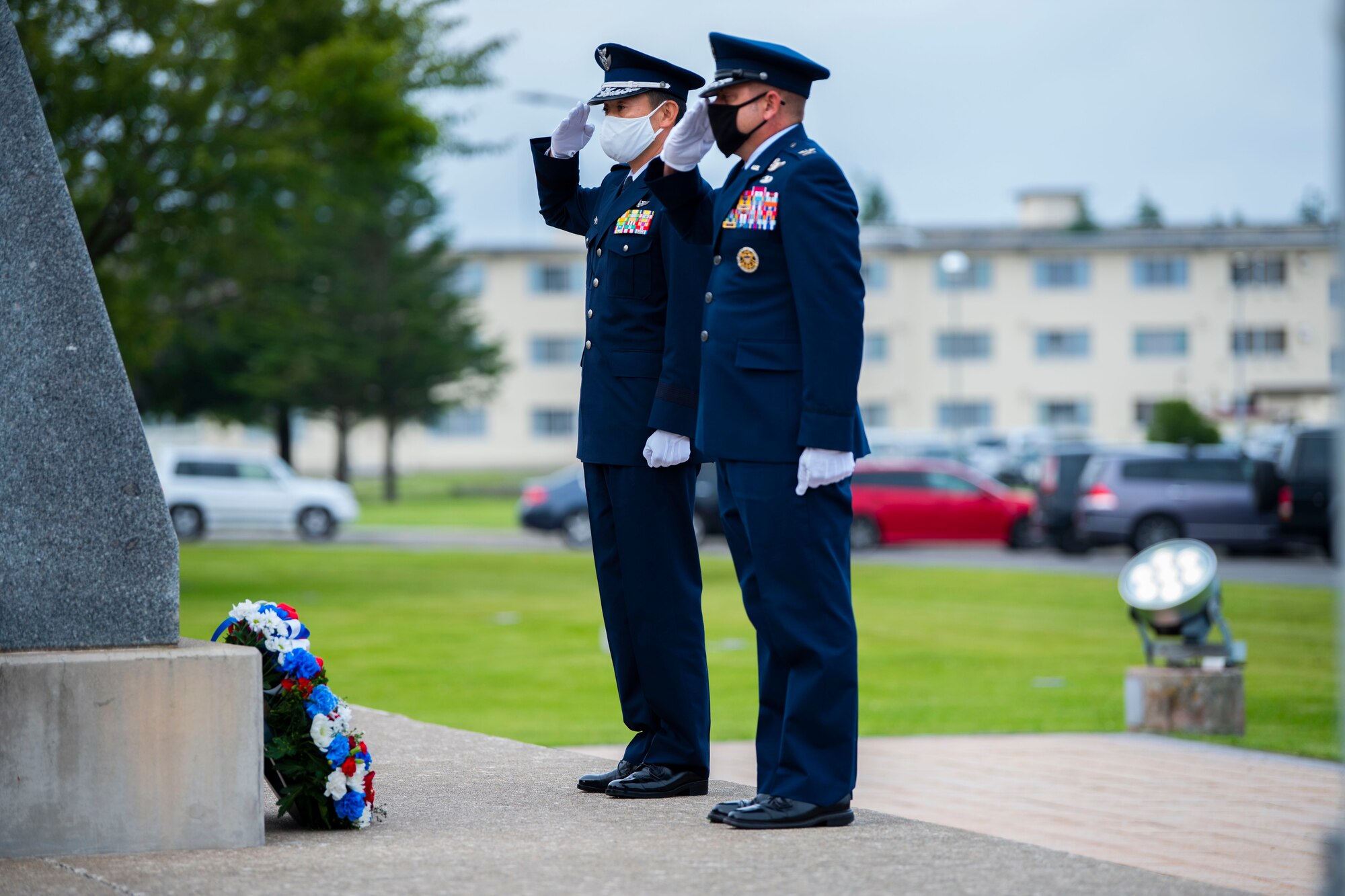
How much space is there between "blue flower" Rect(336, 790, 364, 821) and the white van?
89.5 ft

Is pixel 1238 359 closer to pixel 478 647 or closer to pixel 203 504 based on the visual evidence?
pixel 203 504

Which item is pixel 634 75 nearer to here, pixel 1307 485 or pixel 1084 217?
pixel 1307 485

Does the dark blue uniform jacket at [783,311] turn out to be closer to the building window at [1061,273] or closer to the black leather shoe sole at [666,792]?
the black leather shoe sole at [666,792]

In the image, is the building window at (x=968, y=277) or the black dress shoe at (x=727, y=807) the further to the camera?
the building window at (x=968, y=277)

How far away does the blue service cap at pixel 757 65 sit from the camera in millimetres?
4543

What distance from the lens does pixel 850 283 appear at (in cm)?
449

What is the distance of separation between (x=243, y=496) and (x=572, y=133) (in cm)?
2742

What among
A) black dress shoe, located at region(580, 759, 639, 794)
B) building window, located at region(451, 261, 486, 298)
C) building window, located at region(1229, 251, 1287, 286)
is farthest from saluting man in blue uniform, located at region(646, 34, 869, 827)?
building window, located at region(451, 261, 486, 298)

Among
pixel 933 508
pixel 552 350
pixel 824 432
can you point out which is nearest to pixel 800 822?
pixel 824 432

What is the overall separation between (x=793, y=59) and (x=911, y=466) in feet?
78.8

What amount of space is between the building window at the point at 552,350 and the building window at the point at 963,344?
14655 mm

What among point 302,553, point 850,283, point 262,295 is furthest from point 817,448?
point 302,553

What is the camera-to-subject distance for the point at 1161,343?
63.7m

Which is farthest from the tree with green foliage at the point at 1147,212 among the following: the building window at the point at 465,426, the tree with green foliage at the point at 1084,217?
the building window at the point at 465,426
